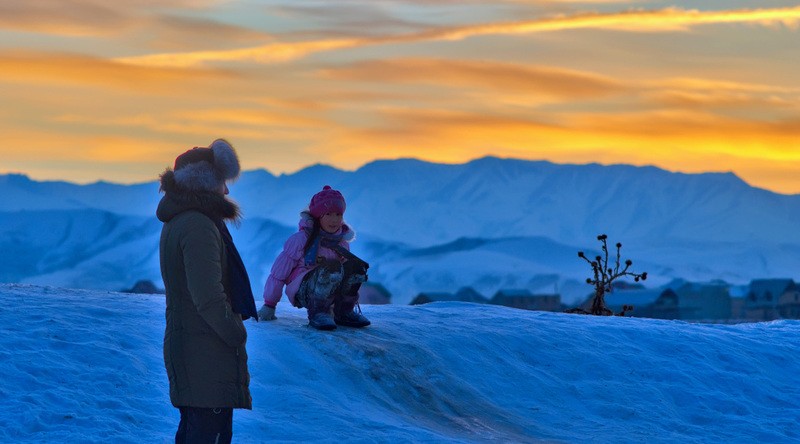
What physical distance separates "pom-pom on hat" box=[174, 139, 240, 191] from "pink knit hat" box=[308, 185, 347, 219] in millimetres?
3712

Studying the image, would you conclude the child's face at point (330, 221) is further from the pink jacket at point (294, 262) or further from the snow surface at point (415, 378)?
the snow surface at point (415, 378)

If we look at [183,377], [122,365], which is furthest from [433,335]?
[183,377]

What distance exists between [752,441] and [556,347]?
2.26 meters

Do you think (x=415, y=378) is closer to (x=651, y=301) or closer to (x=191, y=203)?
(x=191, y=203)

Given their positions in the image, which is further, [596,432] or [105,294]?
[105,294]

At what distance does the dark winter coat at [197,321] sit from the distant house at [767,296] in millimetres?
136784

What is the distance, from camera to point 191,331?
6746mm

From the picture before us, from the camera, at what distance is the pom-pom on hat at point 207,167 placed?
22.6ft

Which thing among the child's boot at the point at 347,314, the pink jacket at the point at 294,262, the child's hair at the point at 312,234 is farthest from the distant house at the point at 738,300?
the child's hair at the point at 312,234

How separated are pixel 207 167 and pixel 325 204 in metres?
3.92

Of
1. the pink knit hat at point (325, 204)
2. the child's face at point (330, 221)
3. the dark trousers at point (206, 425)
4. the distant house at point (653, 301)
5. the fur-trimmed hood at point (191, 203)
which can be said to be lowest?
the dark trousers at point (206, 425)

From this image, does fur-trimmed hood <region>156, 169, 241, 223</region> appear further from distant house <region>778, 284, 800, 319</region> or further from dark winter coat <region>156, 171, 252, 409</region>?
distant house <region>778, 284, 800, 319</region>

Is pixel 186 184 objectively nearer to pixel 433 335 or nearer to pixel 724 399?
pixel 433 335

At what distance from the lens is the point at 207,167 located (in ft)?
23.0
